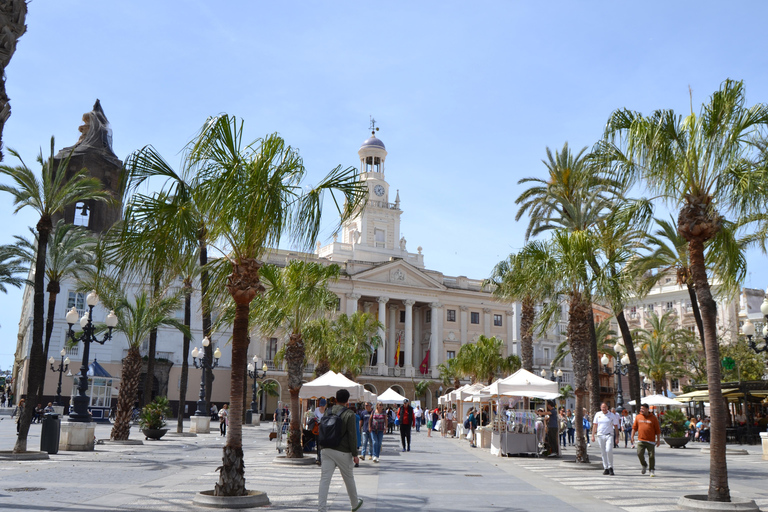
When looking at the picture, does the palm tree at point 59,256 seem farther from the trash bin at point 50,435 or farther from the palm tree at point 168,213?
the palm tree at point 168,213

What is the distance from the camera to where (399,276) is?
70.6m

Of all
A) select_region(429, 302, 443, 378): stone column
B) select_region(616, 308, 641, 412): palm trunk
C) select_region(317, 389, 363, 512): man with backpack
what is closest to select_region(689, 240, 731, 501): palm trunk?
select_region(317, 389, 363, 512): man with backpack

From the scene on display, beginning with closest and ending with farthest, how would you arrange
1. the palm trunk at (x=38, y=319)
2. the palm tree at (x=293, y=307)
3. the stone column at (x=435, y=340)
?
1. the palm trunk at (x=38, y=319)
2. the palm tree at (x=293, y=307)
3. the stone column at (x=435, y=340)

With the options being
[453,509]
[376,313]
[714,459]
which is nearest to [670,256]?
[714,459]

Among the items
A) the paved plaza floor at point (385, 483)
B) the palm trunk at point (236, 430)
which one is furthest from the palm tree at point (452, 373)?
the palm trunk at point (236, 430)

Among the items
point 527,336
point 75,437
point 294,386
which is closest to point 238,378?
point 294,386

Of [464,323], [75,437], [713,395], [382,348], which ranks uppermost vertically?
[464,323]

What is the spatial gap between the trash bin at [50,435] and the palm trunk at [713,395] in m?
15.5

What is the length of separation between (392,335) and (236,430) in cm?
6196

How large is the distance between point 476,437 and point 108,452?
14816 millimetres

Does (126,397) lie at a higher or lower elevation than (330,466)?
higher

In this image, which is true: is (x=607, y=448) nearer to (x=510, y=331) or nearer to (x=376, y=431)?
(x=376, y=431)

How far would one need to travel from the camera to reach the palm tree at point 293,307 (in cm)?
1773

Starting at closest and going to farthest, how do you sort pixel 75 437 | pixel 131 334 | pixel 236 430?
1. pixel 236 430
2. pixel 75 437
3. pixel 131 334
